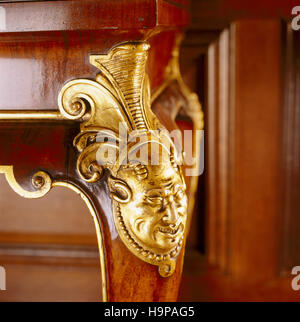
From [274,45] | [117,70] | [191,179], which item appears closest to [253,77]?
[274,45]

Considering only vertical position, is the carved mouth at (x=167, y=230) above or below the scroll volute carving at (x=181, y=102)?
below

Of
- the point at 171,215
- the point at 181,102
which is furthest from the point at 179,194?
the point at 181,102

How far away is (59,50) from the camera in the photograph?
0.33 meters

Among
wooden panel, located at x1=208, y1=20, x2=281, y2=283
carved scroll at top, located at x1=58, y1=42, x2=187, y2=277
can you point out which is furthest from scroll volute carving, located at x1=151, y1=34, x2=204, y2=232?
carved scroll at top, located at x1=58, y1=42, x2=187, y2=277

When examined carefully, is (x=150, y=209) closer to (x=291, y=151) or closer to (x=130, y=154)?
(x=130, y=154)

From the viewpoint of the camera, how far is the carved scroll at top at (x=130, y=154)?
1.05 ft

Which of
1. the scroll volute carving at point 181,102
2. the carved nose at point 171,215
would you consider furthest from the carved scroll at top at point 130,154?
the scroll volute carving at point 181,102

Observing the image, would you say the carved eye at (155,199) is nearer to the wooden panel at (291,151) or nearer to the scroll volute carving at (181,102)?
the scroll volute carving at (181,102)

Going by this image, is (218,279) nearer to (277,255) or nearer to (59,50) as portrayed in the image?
(277,255)

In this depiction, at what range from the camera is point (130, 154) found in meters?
0.33

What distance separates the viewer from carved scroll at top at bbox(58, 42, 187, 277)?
321 millimetres

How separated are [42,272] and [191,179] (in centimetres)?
31

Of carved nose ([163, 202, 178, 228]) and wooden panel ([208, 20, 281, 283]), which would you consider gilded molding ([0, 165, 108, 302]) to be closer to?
carved nose ([163, 202, 178, 228])

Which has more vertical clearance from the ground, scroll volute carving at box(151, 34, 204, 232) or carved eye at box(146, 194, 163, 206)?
scroll volute carving at box(151, 34, 204, 232)
